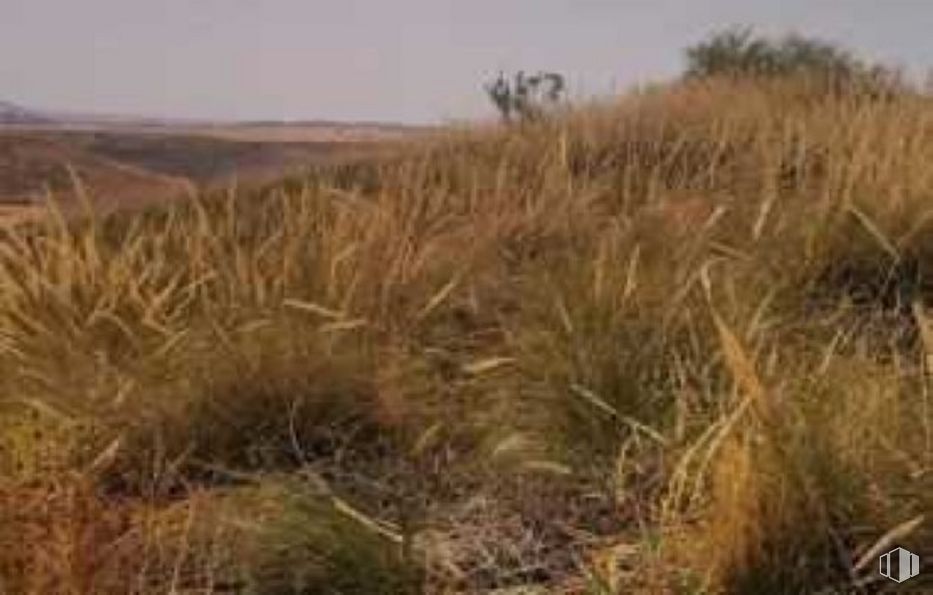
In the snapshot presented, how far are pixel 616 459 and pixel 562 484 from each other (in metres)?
0.13

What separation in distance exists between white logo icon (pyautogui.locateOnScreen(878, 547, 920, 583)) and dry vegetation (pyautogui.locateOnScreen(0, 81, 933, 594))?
0.02 meters

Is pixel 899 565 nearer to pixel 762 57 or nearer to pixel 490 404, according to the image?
pixel 490 404

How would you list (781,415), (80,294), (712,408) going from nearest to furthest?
1. (781,415)
2. (712,408)
3. (80,294)

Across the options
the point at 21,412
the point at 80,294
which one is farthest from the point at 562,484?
the point at 80,294

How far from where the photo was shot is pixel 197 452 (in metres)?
4.32

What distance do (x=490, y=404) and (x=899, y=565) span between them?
5.33ft

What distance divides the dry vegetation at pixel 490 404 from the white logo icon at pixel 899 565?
23mm

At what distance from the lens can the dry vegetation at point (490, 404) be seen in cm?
322

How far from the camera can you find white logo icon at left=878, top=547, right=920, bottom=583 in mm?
3062

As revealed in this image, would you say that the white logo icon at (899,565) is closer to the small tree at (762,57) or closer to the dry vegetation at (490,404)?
the dry vegetation at (490,404)

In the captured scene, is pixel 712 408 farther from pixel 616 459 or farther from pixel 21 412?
pixel 21 412

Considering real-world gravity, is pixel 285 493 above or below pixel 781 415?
below

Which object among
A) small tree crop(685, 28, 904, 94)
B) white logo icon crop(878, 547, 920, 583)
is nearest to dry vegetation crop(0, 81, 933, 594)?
white logo icon crop(878, 547, 920, 583)

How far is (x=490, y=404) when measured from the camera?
179 inches
